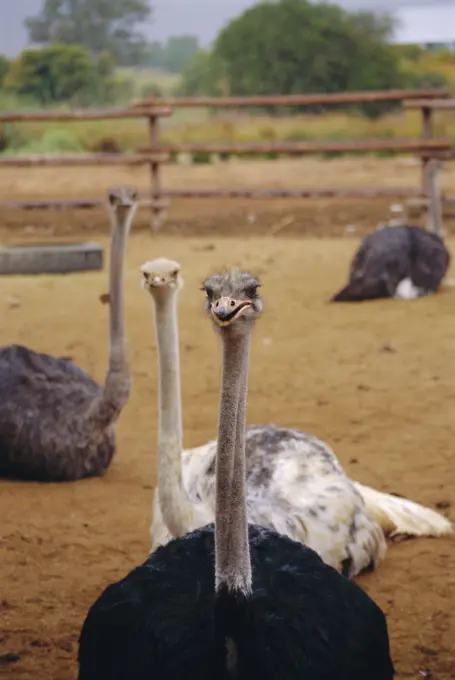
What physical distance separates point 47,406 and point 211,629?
2.25 m

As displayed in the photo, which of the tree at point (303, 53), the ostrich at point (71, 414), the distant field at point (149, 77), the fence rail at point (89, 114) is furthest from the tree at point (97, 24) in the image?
the ostrich at point (71, 414)

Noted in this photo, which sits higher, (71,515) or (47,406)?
(47,406)

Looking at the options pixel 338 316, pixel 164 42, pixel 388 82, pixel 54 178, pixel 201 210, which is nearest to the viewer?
pixel 338 316

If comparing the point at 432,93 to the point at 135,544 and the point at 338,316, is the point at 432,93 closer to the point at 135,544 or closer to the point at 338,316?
the point at 338,316

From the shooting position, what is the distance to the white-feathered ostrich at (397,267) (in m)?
8.23

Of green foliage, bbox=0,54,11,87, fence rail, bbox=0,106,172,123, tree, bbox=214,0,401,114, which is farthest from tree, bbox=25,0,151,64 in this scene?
fence rail, bbox=0,106,172,123

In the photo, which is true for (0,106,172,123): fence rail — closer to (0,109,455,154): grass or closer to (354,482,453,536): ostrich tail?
(0,109,455,154): grass

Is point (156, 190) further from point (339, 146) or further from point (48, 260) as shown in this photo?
point (48, 260)

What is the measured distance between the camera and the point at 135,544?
3990 mm

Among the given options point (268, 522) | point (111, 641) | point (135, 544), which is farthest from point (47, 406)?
point (111, 641)

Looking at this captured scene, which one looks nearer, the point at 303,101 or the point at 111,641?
the point at 111,641

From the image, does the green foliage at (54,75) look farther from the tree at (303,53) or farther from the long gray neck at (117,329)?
the long gray neck at (117,329)

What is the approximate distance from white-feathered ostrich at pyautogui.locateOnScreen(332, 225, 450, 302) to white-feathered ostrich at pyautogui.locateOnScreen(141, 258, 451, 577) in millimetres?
4134

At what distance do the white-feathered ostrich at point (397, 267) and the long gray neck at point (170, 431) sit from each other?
4751 mm
